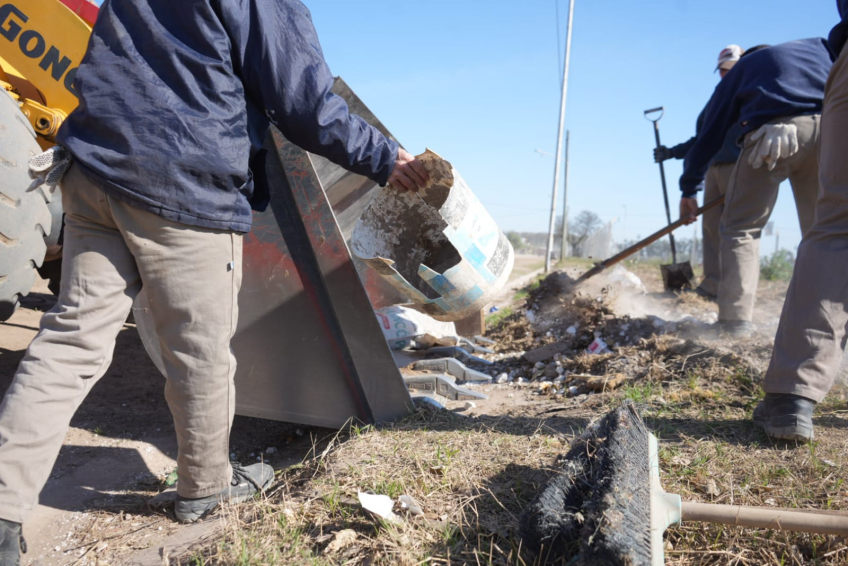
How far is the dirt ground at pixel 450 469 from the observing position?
1517mm

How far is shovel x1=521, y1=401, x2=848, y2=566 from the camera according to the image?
122 centimetres

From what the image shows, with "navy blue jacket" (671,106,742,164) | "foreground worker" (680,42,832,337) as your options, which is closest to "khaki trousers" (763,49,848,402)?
"foreground worker" (680,42,832,337)

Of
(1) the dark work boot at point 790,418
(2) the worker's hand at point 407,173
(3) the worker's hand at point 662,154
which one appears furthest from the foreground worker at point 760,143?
(2) the worker's hand at point 407,173

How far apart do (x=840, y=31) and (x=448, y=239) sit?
1.70 m

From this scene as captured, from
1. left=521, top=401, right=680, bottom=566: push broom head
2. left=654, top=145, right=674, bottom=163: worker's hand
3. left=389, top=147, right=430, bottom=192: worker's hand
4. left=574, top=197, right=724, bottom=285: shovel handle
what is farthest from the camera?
left=654, top=145, right=674, bottom=163: worker's hand

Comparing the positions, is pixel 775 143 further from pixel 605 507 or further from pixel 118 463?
pixel 118 463

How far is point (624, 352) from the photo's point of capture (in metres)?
3.40

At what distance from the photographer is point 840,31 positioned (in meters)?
2.20

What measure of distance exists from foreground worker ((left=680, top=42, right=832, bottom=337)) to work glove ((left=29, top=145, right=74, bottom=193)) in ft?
11.0

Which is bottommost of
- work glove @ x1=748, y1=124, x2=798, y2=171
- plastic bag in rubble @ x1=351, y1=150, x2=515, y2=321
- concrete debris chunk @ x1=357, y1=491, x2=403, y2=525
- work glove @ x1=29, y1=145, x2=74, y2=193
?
concrete debris chunk @ x1=357, y1=491, x2=403, y2=525

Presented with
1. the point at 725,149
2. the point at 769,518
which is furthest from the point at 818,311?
the point at 725,149

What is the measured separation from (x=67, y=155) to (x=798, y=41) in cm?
386

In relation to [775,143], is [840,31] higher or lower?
higher

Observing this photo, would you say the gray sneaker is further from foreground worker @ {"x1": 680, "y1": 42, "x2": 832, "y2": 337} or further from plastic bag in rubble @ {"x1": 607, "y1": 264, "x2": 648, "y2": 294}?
plastic bag in rubble @ {"x1": 607, "y1": 264, "x2": 648, "y2": 294}
